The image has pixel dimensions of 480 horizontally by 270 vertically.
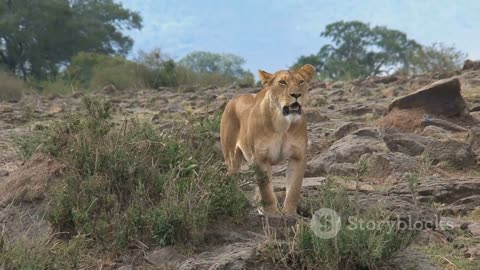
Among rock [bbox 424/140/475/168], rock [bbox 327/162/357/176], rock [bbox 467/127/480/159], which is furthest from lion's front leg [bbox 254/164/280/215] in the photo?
rock [bbox 467/127/480/159]

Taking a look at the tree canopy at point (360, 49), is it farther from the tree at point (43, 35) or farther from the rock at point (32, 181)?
the rock at point (32, 181)

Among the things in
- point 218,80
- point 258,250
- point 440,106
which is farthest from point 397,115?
point 218,80

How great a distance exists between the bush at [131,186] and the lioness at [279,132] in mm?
377

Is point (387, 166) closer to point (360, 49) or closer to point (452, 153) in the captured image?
point (452, 153)

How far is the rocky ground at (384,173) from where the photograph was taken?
639cm

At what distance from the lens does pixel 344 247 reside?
581cm

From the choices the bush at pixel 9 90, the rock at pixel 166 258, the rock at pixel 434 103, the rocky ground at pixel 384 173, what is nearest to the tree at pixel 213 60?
the bush at pixel 9 90

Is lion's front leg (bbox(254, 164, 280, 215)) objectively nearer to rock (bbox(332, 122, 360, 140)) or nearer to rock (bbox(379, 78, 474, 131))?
rock (bbox(332, 122, 360, 140))

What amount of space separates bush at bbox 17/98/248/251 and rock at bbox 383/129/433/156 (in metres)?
3.10

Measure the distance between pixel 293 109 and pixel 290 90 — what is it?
0.55ft

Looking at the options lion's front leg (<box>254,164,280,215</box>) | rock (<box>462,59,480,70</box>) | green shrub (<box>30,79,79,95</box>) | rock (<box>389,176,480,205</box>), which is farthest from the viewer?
green shrub (<box>30,79,79,95</box>)

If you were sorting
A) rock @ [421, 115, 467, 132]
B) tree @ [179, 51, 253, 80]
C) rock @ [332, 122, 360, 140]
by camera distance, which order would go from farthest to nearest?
tree @ [179, 51, 253, 80] → rock @ [421, 115, 467, 132] → rock @ [332, 122, 360, 140]

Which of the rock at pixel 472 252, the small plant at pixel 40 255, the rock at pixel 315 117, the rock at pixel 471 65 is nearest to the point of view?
the small plant at pixel 40 255

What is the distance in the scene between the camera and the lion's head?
729 centimetres
